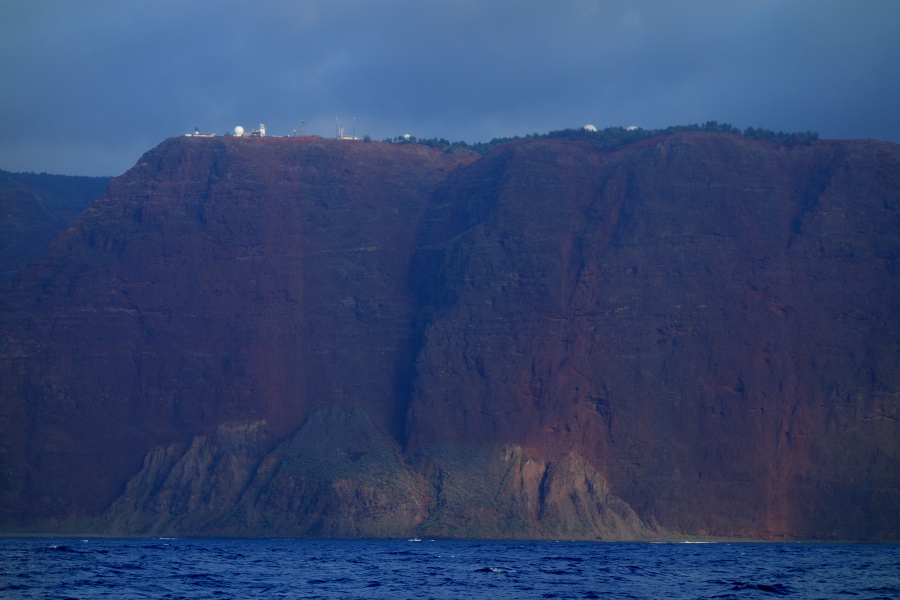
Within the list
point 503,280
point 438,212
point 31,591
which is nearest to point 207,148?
point 438,212

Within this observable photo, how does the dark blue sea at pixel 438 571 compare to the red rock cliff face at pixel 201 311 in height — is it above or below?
below

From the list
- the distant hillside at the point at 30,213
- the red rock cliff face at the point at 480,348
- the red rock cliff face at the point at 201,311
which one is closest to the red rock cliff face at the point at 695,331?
the red rock cliff face at the point at 480,348

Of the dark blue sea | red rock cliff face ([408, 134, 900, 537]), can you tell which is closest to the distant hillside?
red rock cliff face ([408, 134, 900, 537])

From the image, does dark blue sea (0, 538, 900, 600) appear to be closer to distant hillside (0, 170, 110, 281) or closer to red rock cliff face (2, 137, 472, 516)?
red rock cliff face (2, 137, 472, 516)

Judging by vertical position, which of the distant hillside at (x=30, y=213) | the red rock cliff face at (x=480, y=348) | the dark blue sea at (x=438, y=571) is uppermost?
the distant hillside at (x=30, y=213)

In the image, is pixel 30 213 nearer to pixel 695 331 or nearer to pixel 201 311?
pixel 201 311

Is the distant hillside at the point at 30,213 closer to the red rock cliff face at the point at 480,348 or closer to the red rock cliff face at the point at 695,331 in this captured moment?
the red rock cliff face at the point at 480,348

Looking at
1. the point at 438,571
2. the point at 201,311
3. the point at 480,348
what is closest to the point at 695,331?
the point at 480,348
